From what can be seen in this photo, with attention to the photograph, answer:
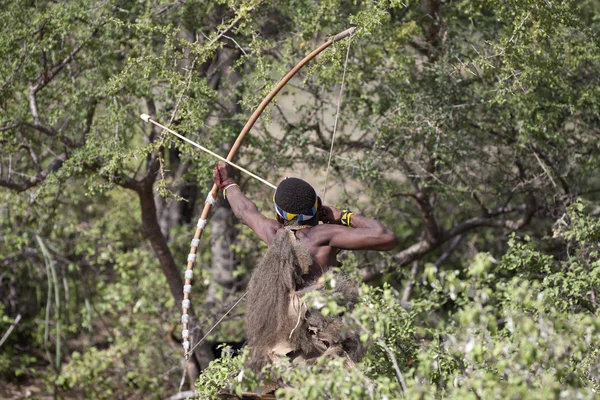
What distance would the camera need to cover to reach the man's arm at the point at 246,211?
17.9 feet

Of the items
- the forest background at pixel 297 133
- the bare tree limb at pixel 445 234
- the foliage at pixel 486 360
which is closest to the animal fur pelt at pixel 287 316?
the forest background at pixel 297 133

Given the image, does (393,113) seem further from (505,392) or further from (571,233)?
(505,392)

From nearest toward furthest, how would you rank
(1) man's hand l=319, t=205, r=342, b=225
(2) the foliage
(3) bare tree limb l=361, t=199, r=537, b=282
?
1. (2) the foliage
2. (1) man's hand l=319, t=205, r=342, b=225
3. (3) bare tree limb l=361, t=199, r=537, b=282

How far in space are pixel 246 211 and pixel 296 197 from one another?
575 mm

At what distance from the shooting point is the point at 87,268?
12141 millimetres

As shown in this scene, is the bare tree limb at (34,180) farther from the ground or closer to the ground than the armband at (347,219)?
farther from the ground

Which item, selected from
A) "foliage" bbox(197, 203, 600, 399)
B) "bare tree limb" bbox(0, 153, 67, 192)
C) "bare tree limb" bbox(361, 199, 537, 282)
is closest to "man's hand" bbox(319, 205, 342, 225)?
"foliage" bbox(197, 203, 600, 399)

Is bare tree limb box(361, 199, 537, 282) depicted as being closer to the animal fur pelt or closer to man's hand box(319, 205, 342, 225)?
man's hand box(319, 205, 342, 225)

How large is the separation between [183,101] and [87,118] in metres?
1.39

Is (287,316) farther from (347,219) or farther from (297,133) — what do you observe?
(297,133)

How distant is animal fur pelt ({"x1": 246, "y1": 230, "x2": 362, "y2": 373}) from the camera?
16.8 ft

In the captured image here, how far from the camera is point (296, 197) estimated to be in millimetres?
5195

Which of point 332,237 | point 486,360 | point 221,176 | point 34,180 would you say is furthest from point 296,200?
point 34,180

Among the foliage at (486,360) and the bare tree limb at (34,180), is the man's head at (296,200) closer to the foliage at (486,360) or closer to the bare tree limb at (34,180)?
the foliage at (486,360)
